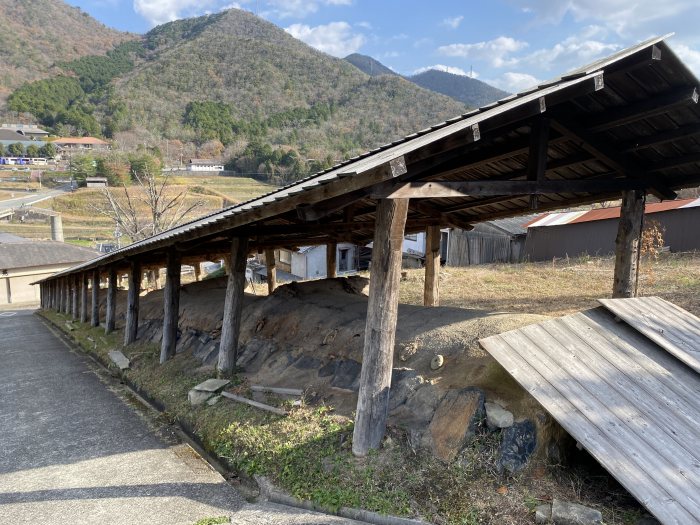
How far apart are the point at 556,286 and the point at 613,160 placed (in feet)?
25.9

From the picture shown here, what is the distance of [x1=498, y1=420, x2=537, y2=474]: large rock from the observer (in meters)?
4.01

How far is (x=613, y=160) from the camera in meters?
6.35

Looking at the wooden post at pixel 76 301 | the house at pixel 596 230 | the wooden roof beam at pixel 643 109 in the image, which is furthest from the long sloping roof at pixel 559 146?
the wooden post at pixel 76 301

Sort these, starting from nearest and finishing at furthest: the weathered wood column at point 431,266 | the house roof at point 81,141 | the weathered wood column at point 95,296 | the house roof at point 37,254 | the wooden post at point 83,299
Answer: the weathered wood column at point 431,266 < the weathered wood column at point 95,296 < the wooden post at point 83,299 < the house roof at point 37,254 < the house roof at point 81,141

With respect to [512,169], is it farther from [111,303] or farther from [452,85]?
[452,85]

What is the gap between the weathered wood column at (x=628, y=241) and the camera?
688cm

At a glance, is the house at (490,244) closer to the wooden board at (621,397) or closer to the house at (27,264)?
the wooden board at (621,397)

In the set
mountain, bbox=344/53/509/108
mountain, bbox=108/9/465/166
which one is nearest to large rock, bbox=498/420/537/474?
mountain, bbox=108/9/465/166

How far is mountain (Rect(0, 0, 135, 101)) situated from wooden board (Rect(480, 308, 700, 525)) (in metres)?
140

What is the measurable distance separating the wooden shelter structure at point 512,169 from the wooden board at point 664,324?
157 cm

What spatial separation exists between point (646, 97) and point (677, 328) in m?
2.76

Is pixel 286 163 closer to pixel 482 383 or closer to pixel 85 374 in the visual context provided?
pixel 85 374

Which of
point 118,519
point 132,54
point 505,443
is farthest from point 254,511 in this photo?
point 132,54

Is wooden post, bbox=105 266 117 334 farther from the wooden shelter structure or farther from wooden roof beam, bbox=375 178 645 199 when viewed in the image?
wooden roof beam, bbox=375 178 645 199
